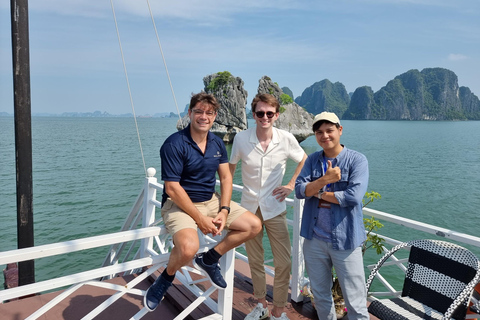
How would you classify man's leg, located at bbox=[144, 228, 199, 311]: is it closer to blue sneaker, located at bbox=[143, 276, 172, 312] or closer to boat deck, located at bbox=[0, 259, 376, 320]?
blue sneaker, located at bbox=[143, 276, 172, 312]

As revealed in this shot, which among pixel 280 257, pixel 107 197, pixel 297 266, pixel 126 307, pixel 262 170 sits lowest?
pixel 107 197

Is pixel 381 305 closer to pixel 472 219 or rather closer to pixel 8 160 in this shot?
pixel 472 219

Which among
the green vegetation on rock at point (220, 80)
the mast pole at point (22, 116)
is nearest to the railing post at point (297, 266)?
the mast pole at point (22, 116)

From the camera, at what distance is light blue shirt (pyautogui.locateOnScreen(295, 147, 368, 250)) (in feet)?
8.16

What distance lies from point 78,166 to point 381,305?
32.9 m

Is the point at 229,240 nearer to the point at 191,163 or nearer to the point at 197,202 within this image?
the point at 197,202

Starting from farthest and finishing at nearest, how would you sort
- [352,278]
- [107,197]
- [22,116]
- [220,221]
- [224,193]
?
[107,197]
[22,116]
[224,193]
[220,221]
[352,278]

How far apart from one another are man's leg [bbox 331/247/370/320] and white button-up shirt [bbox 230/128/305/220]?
75cm

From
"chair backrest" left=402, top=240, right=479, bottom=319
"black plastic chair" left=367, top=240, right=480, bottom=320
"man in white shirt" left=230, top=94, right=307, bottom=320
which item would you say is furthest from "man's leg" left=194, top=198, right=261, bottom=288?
"chair backrest" left=402, top=240, right=479, bottom=319

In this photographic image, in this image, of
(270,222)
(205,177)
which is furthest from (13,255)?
(270,222)

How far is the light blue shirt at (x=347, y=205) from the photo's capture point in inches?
97.9

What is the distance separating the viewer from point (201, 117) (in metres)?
2.75

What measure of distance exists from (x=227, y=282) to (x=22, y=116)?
3.09 m

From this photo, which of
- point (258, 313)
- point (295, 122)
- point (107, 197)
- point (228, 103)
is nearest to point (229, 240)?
point (258, 313)
